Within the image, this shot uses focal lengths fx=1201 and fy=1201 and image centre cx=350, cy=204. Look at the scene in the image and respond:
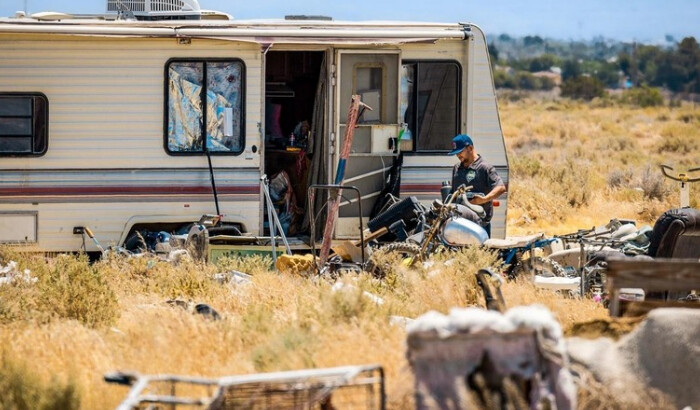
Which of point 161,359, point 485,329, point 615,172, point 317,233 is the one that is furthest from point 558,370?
point 615,172

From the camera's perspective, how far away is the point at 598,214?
16703 mm

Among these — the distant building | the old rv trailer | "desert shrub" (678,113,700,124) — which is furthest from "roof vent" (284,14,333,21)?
the distant building

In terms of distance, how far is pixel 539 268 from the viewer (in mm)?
9508

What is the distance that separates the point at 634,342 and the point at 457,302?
2.59 m

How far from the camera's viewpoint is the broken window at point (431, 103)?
463 inches

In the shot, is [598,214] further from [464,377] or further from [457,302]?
[464,377]

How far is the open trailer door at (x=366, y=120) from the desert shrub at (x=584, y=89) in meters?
41.0

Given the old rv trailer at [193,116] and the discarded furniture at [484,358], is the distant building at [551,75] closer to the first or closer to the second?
the old rv trailer at [193,116]

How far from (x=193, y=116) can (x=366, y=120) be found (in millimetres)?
1665

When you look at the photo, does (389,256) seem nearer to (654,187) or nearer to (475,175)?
(475,175)

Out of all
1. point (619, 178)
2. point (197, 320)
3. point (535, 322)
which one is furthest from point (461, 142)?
point (619, 178)

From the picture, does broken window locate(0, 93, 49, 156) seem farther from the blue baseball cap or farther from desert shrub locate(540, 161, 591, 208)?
desert shrub locate(540, 161, 591, 208)

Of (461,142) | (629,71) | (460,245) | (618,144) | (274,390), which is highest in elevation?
(629,71)

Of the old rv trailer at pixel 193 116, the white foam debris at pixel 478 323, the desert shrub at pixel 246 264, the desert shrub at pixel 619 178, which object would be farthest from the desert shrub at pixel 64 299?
the desert shrub at pixel 619 178
